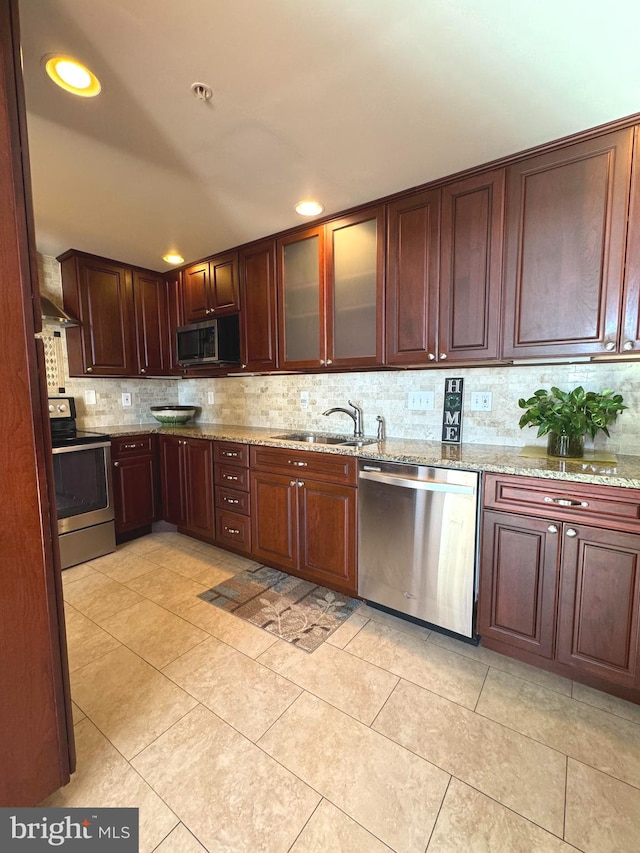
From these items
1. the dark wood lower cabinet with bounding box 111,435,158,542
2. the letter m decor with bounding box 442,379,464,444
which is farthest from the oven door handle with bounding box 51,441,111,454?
the letter m decor with bounding box 442,379,464,444

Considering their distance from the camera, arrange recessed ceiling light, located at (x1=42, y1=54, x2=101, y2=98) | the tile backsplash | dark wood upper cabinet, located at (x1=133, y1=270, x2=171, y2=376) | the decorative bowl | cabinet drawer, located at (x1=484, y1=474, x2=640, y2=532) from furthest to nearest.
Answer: the decorative bowl, dark wood upper cabinet, located at (x1=133, y1=270, x2=171, y2=376), the tile backsplash, cabinet drawer, located at (x1=484, y1=474, x2=640, y2=532), recessed ceiling light, located at (x1=42, y1=54, x2=101, y2=98)

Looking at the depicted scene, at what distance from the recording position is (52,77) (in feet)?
4.15

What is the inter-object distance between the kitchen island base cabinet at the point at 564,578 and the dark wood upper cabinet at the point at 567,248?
671 millimetres

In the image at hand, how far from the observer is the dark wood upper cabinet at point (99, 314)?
9.82 feet

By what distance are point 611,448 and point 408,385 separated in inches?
44.9

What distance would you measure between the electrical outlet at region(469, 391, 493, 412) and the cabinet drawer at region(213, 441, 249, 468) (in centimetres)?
153

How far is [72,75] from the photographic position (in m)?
1.25

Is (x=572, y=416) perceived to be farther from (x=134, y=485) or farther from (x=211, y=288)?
(x=134, y=485)

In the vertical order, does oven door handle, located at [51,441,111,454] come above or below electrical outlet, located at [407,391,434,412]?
below

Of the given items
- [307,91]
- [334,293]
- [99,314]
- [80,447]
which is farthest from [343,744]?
[99,314]

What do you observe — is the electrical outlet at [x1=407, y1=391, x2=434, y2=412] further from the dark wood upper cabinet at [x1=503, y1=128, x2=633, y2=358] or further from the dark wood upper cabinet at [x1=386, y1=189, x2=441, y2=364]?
the dark wood upper cabinet at [x1=503, y1=128, x2=633, y2=358]

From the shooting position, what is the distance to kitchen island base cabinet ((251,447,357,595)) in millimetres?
2174

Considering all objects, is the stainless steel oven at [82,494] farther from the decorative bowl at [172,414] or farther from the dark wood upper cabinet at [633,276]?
the dark wood upper cabinet at [633,276]

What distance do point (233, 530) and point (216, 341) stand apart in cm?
148
